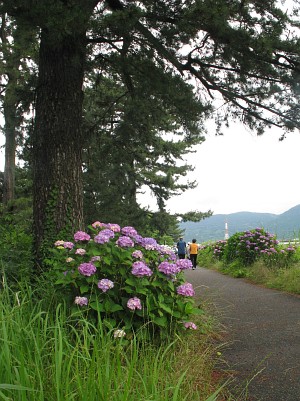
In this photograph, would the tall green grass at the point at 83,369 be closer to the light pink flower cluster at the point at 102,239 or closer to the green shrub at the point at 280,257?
the light pink flower cluster at the point at 102,239

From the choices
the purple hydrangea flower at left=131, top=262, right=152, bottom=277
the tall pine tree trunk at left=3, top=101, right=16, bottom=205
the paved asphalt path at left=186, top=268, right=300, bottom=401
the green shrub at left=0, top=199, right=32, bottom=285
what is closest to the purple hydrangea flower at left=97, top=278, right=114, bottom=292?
the purple hydrangea flower at left=131, top=262, right=152, bottom=277

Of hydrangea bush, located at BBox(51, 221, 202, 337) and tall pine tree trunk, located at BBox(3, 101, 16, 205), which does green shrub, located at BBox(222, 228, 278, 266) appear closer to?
hydrangea bush, located at BBox(51, 221, 202, 337)

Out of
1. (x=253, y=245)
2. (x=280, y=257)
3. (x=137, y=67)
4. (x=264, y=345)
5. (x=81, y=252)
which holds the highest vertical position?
(x=137, y=67)

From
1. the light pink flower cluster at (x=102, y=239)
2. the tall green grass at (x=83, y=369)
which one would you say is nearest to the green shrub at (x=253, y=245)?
the tall green grass at (x=83, y=369)

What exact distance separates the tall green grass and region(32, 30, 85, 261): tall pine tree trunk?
2224mm

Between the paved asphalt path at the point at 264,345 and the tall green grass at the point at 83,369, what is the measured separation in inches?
11.4

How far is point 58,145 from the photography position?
5500 mm

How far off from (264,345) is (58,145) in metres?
3.70

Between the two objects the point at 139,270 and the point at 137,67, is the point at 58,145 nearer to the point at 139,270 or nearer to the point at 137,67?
the point at 137,67

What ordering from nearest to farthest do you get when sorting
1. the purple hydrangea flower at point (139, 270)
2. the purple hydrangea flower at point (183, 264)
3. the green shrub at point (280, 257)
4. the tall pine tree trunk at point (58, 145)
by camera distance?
the purple hydrangea flower at point (139, 270), the purple hydrangea flower at point (183, 264), the tall pine tree trunk at point (58, 145), the green shrub at point (280, 257)

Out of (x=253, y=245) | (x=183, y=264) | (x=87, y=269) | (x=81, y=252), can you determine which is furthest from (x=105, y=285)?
(x=253, y=245)

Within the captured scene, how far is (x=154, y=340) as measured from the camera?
3.27 meters

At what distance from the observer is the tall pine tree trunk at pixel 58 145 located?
5445 millimetres

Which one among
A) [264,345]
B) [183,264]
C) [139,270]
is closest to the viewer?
[139,270]
